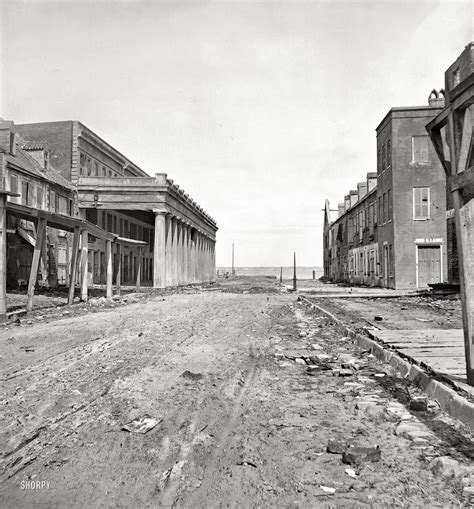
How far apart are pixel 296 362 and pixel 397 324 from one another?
16.0ft

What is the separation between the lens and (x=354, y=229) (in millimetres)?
41125

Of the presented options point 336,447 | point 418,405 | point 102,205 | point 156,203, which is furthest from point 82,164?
point 336,447

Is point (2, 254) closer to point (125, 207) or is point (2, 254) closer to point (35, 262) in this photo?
point (35, 262)

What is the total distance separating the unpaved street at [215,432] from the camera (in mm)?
2822

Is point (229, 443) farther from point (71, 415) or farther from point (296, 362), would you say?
point (296, 362)

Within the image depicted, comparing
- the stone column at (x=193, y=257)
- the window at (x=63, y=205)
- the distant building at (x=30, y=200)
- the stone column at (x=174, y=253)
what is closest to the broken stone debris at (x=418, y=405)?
the distant building at (x=30, y=200)

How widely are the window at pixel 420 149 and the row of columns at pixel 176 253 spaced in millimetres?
16369

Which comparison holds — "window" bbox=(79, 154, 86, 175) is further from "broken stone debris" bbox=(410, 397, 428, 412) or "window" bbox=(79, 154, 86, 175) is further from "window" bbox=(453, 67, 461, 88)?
"broken stone debris" bbox=(410, 397, 428, 412)

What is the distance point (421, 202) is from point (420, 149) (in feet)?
10.4

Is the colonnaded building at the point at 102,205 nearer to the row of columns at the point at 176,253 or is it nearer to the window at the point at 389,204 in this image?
the row of columns at the point at 176,253

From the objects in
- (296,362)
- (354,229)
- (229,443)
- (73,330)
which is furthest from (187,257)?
(229,443)

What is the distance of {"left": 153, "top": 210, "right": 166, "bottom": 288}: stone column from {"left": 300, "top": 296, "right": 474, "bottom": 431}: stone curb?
75.6 ft

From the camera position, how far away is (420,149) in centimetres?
2733

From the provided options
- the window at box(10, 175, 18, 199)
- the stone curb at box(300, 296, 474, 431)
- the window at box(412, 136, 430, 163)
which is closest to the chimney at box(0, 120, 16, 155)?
the window at box(10, 175, 18, 199)
